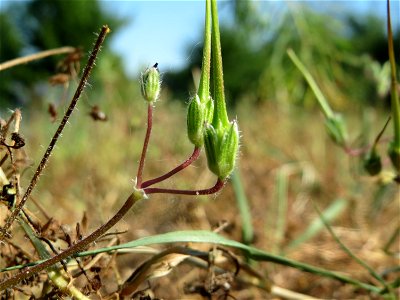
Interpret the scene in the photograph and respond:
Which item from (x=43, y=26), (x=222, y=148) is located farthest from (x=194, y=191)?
(x=43, y=26)

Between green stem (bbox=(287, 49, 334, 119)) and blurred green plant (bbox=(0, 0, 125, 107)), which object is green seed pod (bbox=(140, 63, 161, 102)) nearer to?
green stem (bbox=(287, 49, 334, 119))

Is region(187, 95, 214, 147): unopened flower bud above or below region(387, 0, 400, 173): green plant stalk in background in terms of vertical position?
below

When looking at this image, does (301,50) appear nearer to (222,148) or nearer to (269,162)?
(269,162)

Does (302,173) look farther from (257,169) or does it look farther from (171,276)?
(171,276)

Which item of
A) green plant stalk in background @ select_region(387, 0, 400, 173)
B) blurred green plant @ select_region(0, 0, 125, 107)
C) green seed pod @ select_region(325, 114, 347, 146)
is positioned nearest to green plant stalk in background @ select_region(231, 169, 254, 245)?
green seed pod @ select_region(325, 114, 347, 146)

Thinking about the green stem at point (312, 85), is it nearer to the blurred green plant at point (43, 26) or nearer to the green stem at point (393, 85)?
the green stem at point (393, 85)

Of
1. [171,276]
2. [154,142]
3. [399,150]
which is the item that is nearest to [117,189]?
[154,142]
